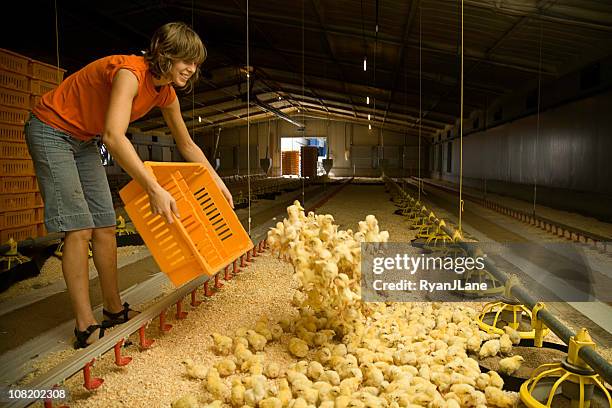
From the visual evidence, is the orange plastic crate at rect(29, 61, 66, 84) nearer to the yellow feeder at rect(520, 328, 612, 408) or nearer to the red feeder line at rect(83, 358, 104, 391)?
the red feeder line at rect(83, 358, 104, 391)

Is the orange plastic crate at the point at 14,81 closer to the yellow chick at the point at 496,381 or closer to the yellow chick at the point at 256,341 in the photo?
the yellow chick at the point at 256,341

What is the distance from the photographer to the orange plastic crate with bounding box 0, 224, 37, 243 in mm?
3221

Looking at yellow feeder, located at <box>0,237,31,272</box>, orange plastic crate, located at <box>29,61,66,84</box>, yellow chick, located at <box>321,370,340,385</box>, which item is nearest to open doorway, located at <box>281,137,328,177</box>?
orange plastic crate, located at <box>29,61,66,84</box>

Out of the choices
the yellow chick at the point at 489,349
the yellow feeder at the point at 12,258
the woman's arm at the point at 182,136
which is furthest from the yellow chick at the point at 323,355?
the yellow feeder at the point at 12,258

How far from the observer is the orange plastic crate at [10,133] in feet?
10.5

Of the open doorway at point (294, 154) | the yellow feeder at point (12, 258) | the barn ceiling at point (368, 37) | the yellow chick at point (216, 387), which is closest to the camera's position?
the yellow chick at point (216, 387)

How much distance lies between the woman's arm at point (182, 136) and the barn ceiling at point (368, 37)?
3.10 meters

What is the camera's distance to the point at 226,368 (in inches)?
55.8

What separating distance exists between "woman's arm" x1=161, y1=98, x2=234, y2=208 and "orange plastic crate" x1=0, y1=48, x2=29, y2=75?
6.48 ft

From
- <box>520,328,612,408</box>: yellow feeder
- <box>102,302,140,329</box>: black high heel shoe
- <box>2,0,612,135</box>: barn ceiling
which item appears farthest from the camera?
<box>2,0,612,135</box>: barn ceiling

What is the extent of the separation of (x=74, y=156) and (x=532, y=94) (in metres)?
7.83

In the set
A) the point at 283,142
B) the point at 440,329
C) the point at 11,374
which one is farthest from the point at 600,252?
the point at 283,142

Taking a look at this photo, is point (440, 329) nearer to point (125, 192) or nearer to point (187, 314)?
point (187, 314)

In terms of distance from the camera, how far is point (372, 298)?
1.63m
